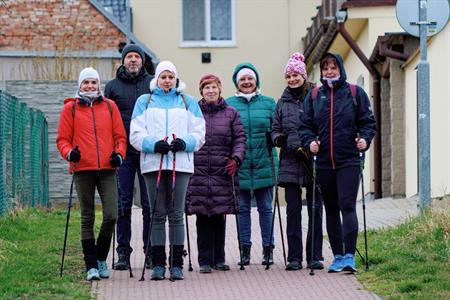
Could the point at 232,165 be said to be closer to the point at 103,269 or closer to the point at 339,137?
the point at 339,137

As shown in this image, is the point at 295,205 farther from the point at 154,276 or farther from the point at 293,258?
the point at 154,276

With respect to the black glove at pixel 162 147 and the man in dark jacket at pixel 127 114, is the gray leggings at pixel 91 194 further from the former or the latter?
the man in dark jacket at pixel 127 114

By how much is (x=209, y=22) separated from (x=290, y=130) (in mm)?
26922

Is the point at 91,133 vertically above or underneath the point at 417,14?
underneath

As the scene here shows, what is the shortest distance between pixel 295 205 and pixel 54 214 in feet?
26.5

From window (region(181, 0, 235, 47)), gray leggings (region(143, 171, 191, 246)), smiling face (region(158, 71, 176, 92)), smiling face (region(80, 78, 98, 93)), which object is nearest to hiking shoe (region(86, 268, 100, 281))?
gray leggings (region(143, 171, 191, 246))

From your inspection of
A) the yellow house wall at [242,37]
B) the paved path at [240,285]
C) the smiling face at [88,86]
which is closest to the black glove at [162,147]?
the smiling face at [88,86]

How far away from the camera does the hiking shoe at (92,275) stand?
11319mm

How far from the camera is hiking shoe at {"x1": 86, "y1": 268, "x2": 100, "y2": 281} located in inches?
446

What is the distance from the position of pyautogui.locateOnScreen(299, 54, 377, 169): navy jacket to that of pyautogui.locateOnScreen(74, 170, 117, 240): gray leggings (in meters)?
1.74

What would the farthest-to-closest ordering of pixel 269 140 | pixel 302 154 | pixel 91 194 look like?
1. pixel 269 140
2. pixel 302 154
3. pixel 91 194

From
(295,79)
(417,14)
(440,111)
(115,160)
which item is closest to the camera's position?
(115,160)

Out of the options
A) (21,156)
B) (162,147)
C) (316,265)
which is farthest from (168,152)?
(21,156)

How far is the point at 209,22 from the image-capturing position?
39.0m
